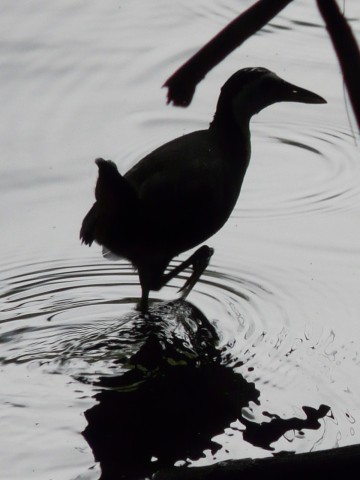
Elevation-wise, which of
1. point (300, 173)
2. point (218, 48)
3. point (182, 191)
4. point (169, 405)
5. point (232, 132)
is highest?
Result: point (218, 48)

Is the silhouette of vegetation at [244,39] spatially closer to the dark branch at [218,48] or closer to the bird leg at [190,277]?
the dark branch at [218,48]

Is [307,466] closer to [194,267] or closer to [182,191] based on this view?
[182,191]

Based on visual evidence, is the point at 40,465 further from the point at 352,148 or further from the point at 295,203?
the point at 352,148

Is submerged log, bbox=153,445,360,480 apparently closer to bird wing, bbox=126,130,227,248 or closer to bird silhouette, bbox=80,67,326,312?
bird silhouette, bbox=80,67,326,312

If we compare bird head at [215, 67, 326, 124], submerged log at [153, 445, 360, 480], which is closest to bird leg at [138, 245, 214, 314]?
bird head at [215, 67, 326, 124]

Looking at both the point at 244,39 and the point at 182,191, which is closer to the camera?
the point at 244,39

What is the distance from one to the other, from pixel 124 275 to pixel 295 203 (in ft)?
2.17

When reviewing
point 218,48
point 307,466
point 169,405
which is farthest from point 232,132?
point 218,48

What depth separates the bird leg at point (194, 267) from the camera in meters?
2.50

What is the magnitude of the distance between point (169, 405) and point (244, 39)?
170cm

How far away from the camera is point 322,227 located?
2.89 meters

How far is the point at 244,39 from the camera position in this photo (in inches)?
16.8

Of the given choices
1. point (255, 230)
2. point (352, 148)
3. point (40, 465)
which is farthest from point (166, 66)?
point (40, 465)

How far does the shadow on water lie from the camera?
1837 millimetres
